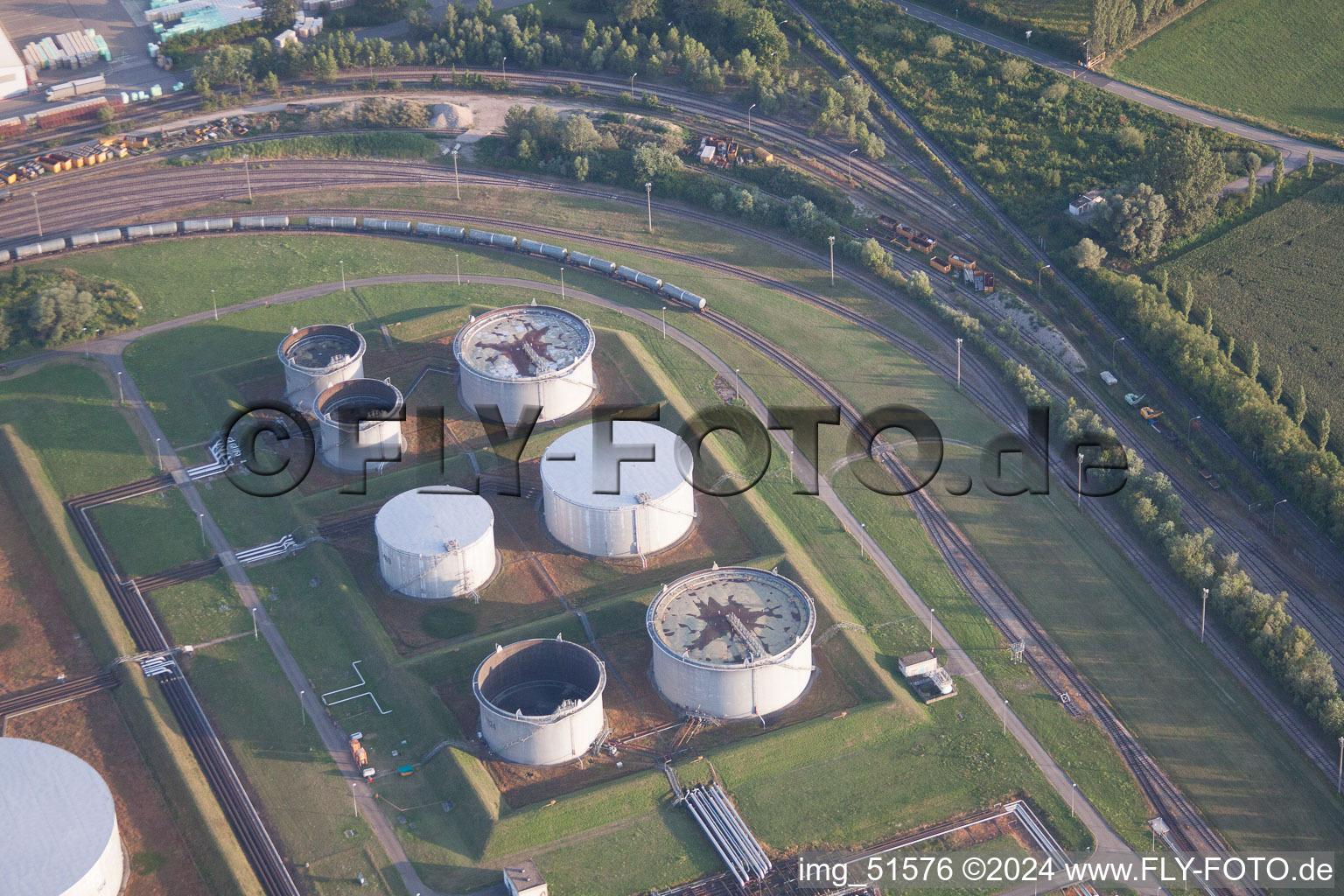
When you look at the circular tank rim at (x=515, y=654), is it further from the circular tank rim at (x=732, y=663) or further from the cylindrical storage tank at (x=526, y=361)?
the cylindrical storage tank at (x=526, y=361)

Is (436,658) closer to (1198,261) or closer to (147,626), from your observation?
(147,626)

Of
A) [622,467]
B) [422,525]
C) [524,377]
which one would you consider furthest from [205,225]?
[622,467]

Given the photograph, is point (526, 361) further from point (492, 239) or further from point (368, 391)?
point (492, 239)

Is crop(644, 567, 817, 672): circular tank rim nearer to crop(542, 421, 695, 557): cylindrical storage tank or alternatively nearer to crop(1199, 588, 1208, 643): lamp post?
crop(542, 421, 695, 557): cylindrical storage tank

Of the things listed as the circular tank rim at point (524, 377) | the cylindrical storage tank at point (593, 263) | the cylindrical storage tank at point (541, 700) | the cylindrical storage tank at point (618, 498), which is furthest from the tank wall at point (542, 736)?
the cylindrical storage tank at point (593, 263)

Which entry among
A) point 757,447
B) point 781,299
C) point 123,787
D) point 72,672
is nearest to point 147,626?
point 72,672
